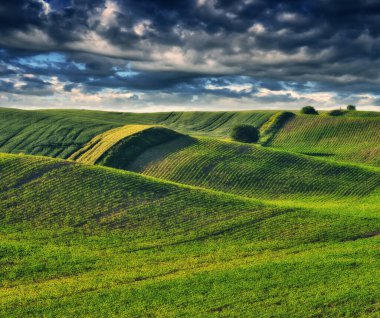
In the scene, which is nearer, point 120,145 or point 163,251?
point 163,251

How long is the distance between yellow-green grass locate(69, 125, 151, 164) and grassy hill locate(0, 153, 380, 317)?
21183 millimetres

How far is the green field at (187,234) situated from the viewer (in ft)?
81.3

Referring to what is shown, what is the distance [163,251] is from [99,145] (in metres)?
53.6

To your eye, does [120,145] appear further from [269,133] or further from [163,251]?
[269,133]

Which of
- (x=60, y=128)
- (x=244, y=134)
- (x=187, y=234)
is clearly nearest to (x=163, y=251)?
(x=187, y=234)

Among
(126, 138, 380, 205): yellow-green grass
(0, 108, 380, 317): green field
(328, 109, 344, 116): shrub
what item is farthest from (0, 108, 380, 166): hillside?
(126, 138, 380, 205): yellow-green grass

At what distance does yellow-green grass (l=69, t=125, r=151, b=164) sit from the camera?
254ft

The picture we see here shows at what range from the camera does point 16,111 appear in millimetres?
126125

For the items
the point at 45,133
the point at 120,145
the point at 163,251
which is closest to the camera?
the point at 163,251

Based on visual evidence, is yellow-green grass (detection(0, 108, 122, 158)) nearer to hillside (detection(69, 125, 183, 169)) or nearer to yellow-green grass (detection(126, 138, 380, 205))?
hillside (detection(69, 125, 183, 169))

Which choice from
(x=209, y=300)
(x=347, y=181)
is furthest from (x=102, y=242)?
(x=347, y=181)

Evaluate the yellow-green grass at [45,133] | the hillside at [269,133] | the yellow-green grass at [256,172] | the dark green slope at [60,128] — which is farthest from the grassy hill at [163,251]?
the hillside at [269,133]

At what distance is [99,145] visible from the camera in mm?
84250

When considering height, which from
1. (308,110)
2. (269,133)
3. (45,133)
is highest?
(308,110)
